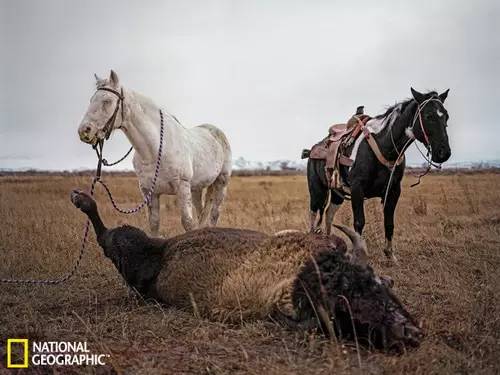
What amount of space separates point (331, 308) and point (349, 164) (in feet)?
13.9

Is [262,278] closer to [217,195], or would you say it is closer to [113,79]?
[113,79]

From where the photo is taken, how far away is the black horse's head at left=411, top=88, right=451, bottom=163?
620cm

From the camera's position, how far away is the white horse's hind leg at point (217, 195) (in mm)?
9070

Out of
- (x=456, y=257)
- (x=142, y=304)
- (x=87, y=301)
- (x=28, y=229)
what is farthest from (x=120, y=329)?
(x=28, y=229)

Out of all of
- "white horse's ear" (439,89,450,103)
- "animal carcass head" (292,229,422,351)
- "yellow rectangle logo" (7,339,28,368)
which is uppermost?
"white horse's ear" (439,89,450,103)

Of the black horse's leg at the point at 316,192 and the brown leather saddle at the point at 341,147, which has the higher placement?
the brown leather saddle at the point at 341,147

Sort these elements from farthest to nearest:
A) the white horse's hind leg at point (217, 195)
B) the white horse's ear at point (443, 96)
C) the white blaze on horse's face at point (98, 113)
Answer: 1. the white horse's hind leg at point (217, 195)
2. the white horse's ear at point (443, 96)
3. the white blaze on horse's face at point (98, 113)

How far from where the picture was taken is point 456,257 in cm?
690

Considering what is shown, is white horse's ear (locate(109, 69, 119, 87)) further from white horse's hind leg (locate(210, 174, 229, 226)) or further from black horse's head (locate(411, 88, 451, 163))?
black horse's head (locate(411, 88, 451, 163))

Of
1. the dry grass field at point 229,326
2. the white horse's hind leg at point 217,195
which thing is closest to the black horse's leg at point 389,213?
the dry grass field at point 229,326

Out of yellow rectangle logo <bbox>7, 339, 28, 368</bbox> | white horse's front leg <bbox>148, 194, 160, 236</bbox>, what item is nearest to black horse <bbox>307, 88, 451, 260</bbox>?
white horse's front leg <bbox>148, 194, 160, 236</bbox>

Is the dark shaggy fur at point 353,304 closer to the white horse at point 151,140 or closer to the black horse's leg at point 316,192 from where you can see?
the white horse at point 151,140

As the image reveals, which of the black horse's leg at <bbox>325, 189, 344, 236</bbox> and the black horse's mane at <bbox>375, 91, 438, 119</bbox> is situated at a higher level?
the black horse's mane at <bbox>375, 91, 438, 119</bbox>

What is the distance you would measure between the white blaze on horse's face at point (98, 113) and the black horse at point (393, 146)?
3.43 m
